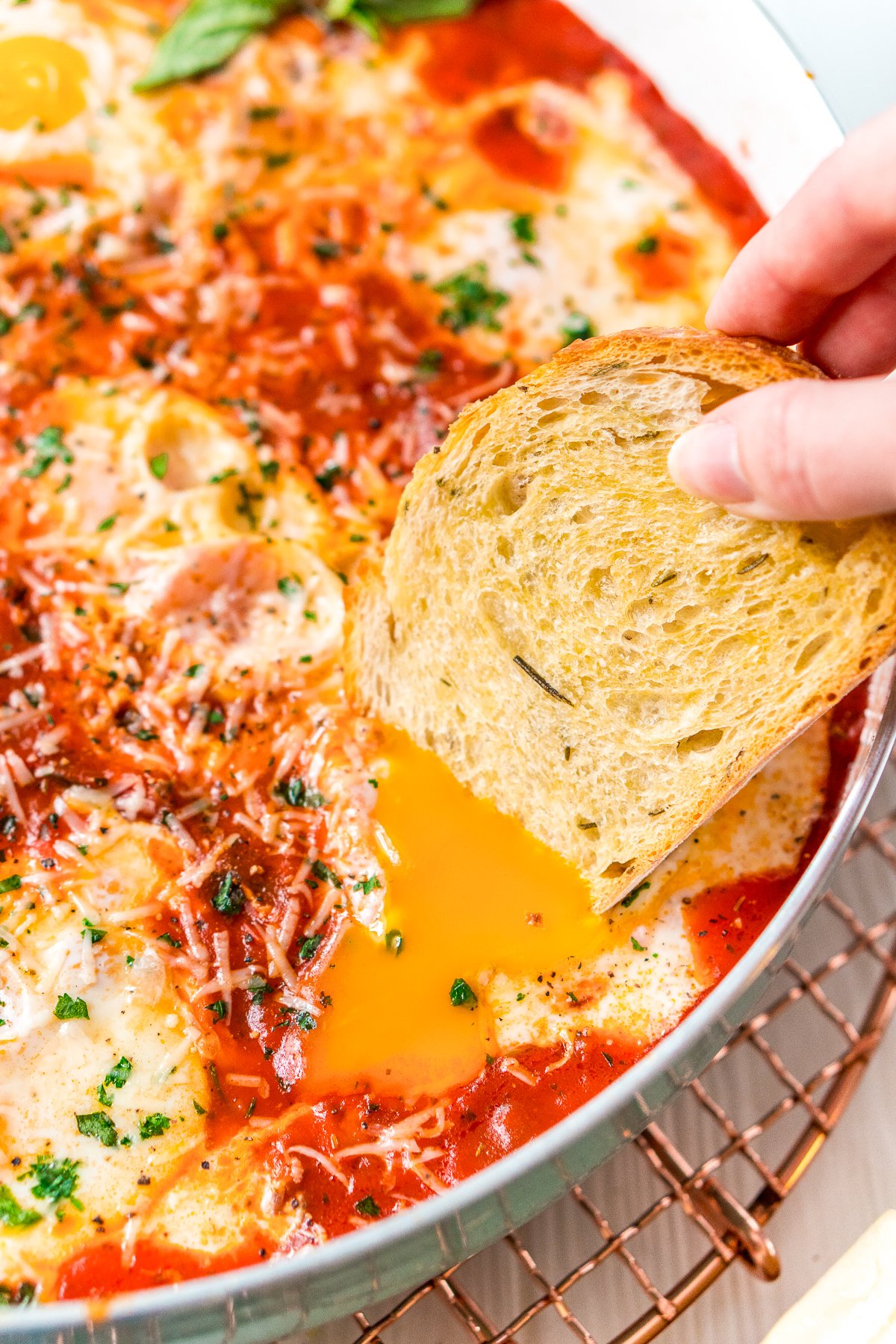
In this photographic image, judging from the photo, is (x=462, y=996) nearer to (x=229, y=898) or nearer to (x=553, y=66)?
(x=229, y=898)

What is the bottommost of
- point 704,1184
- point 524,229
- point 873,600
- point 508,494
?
point 704,1184

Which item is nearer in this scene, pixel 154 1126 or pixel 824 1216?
pixel 154 1126

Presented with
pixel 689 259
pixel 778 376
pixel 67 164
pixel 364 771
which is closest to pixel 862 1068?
pixel 364 771

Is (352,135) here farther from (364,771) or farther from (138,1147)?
(138,1147)

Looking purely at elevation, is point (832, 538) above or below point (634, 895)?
above

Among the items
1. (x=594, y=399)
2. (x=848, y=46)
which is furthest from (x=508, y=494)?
(x=848, y=46)

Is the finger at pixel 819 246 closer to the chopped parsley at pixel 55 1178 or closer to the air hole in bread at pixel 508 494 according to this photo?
the air hole in bread at pixel 508 494


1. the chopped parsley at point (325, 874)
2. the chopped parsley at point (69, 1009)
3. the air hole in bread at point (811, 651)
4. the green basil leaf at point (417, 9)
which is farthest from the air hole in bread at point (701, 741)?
the green basil leaf at point (417, 9)
